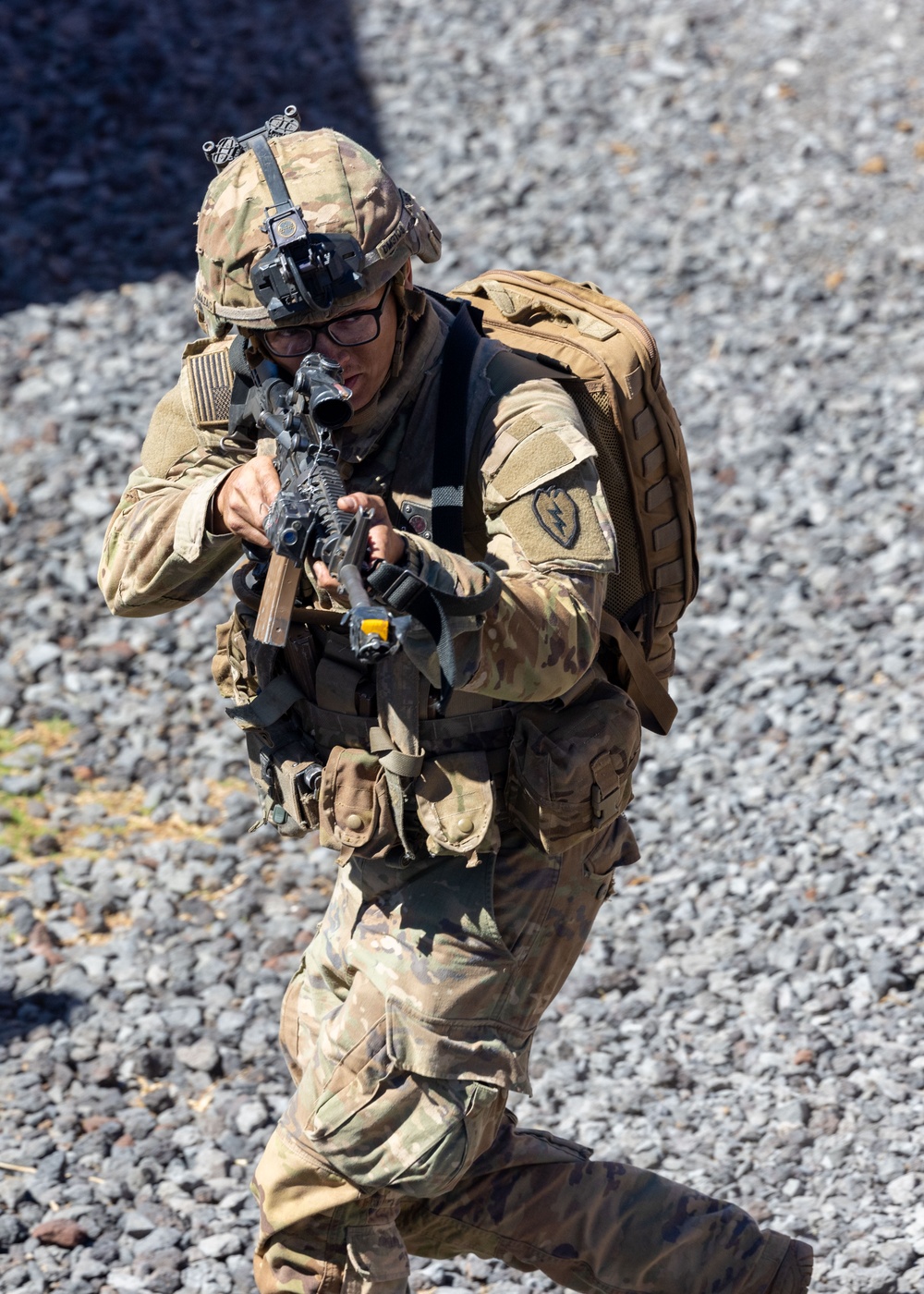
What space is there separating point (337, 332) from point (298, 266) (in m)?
0.20

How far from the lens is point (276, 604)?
302 cm

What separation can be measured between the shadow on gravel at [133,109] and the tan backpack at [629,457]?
6.09m

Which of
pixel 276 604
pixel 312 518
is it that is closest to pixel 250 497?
pixel 276 604

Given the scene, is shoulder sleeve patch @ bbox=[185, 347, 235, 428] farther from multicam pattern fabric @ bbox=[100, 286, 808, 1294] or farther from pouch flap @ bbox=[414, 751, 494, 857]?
pouch flap @ bbox=[414, 751, 494, 857]

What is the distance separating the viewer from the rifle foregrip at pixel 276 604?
2.99m

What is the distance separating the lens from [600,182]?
9547mm

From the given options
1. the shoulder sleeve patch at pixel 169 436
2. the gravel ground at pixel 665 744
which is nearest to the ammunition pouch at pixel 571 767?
the shoulder sleeve patch at pixel 169 436

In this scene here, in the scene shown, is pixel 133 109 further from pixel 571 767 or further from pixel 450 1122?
pixel 450 1122

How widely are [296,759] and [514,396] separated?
3.04 ft

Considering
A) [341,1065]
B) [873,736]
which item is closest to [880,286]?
[873,736]

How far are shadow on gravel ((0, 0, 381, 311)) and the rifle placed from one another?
659 centimetres

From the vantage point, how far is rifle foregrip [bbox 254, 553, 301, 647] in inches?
118

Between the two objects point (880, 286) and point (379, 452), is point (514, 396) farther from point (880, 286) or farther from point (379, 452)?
point (880, 286)

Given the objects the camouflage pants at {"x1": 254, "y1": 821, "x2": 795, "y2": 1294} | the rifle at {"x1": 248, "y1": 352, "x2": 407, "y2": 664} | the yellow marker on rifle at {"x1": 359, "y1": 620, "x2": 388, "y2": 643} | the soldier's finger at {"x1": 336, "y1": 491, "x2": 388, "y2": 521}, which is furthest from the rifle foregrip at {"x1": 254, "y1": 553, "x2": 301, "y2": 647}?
the camouflage pants at {"x1": 254, "y1": 821, "x2": 795, "y2": 1294}
